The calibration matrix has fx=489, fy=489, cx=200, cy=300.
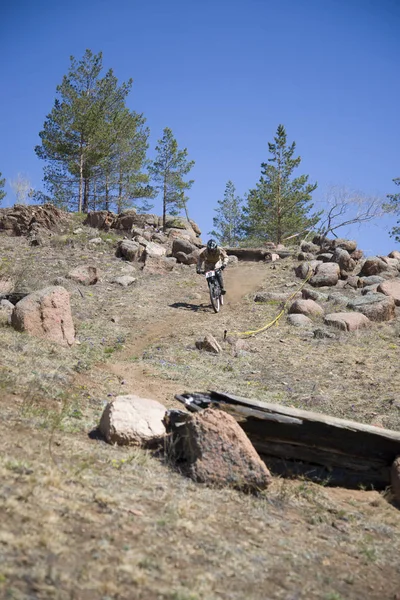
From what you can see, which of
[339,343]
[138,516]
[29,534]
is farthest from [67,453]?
[339,343]

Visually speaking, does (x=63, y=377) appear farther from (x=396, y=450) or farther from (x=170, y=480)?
(x=396, y=450)

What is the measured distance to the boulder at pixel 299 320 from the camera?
44.1 ft

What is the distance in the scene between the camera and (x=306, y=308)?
14586 millimetres

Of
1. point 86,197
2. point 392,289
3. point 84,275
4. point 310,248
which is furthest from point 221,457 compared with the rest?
point 86,197

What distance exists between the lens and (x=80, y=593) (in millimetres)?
2469

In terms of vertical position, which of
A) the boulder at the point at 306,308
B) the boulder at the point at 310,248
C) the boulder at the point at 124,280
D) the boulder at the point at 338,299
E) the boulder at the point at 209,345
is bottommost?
the boulder at the point at 209,345

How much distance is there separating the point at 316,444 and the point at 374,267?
16276 mm

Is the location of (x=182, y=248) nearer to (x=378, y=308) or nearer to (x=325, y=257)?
(x=325, y=257)

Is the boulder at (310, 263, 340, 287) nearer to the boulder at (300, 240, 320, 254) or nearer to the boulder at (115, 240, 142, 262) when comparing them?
the boulder at (300, 240, 320, 254)

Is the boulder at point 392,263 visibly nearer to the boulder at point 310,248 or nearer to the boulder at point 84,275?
the boulder at point 310,248

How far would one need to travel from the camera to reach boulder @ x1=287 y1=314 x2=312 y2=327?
44.1 ft

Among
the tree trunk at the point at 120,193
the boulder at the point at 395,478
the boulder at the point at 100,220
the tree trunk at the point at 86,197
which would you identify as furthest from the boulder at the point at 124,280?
the tree trunk at the point at 120,193

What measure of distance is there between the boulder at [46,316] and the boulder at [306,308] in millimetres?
7357

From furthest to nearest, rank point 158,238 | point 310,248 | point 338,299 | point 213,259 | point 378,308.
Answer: point 158,238 < point 310,248 < point 338,299 < point 213,259 < point 378,308
